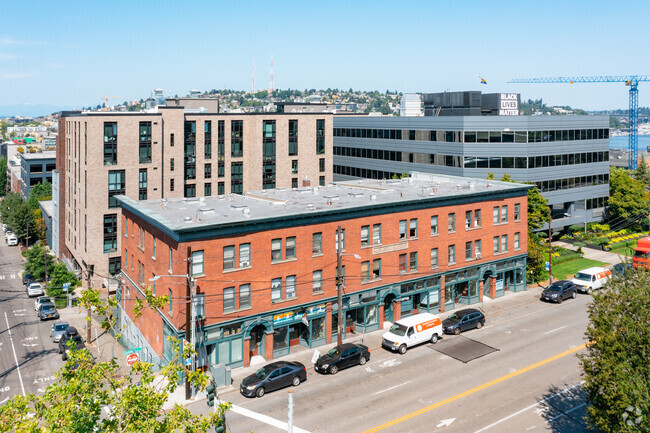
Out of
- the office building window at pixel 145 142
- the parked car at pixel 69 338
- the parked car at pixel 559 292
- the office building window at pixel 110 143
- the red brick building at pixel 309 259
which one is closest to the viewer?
the red brick building at pixel 309 259

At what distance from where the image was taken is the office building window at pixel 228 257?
127 feet

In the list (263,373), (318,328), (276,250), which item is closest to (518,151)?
(318,328)

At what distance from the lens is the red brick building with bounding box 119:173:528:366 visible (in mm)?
38312

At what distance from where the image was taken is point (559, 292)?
5441 cm

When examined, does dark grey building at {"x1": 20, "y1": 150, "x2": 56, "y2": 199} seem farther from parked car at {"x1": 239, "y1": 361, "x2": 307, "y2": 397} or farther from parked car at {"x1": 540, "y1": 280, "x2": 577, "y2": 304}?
parked car at {"x1": 540, "y1": 280, "x2": 577, "y2": 304}

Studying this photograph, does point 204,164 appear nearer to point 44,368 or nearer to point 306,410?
point 44,368

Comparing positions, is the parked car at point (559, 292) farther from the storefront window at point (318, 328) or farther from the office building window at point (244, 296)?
the office building window at point (244, 296)

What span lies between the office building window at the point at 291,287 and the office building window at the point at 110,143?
115 feet

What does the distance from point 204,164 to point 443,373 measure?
48063 mm

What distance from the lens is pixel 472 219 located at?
53344mm

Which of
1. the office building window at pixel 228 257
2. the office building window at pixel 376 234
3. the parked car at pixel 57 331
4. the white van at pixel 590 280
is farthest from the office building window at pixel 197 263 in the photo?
the white van at pixel 590 280

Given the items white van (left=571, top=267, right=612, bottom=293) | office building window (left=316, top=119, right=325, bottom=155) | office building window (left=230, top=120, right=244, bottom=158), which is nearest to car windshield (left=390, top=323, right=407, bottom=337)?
white van (left=571, top=267, right=612, bottom=293)

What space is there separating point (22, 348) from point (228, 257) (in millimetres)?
25019

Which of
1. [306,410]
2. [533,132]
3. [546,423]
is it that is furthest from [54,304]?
[533,132]
